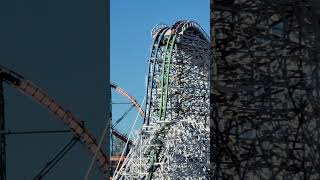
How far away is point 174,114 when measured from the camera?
22.0 meters

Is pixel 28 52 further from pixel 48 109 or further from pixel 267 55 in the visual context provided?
pixel 267 55

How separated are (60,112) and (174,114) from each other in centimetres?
1588

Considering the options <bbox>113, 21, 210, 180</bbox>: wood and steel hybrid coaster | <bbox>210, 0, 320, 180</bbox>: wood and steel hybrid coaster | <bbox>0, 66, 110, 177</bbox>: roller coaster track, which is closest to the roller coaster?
<bbox>113, 21, 210, 180</bbox>: wood and steel hybrid coaster

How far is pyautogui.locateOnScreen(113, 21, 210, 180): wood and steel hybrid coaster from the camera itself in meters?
21.0

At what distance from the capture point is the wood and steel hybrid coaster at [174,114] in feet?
68.8

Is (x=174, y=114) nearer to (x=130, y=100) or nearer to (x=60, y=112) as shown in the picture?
(x=130, y=100)

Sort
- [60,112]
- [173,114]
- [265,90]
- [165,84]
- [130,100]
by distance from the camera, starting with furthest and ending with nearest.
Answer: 1. [173,114]
2. [165,84]
3. [130,100]
4. [60,112]
5. [265,90]

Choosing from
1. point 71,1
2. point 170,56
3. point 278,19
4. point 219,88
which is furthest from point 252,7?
point 170,56

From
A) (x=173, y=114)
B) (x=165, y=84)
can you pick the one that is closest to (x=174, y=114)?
(x=173, y=114)

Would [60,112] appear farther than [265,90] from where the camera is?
Yes

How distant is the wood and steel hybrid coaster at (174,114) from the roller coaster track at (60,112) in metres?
14.2

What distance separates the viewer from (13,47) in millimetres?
5926

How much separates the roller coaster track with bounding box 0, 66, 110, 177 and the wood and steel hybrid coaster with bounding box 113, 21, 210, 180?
46.7ft

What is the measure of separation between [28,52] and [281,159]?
2655mm
